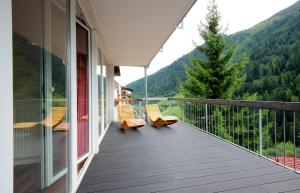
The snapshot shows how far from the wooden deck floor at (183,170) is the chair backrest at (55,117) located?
3.06 ft

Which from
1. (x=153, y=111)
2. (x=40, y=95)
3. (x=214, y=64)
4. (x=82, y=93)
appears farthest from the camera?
(x=214, y=64)

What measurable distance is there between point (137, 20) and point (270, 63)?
16.9m

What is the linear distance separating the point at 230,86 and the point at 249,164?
9.32 meters

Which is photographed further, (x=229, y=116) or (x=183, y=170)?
(x=229, y=116)

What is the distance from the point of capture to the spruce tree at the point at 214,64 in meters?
12.2

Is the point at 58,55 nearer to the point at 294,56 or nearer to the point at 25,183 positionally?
the point at 25,183

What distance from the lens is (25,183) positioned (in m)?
1.47

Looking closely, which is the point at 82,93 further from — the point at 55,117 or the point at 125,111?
the point at 125,111

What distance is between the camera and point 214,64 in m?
12.4

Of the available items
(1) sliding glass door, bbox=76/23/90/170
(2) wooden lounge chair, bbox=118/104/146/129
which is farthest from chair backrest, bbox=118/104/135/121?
(1) sliding glass door, bbox=76/23/90/170

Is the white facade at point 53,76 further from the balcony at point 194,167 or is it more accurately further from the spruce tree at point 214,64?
the spruce tree at point 214,64

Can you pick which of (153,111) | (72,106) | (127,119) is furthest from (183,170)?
(153,111)

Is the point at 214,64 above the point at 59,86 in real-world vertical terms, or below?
above

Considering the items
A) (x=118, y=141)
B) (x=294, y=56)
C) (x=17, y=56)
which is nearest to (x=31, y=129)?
(x=17, y=56)
